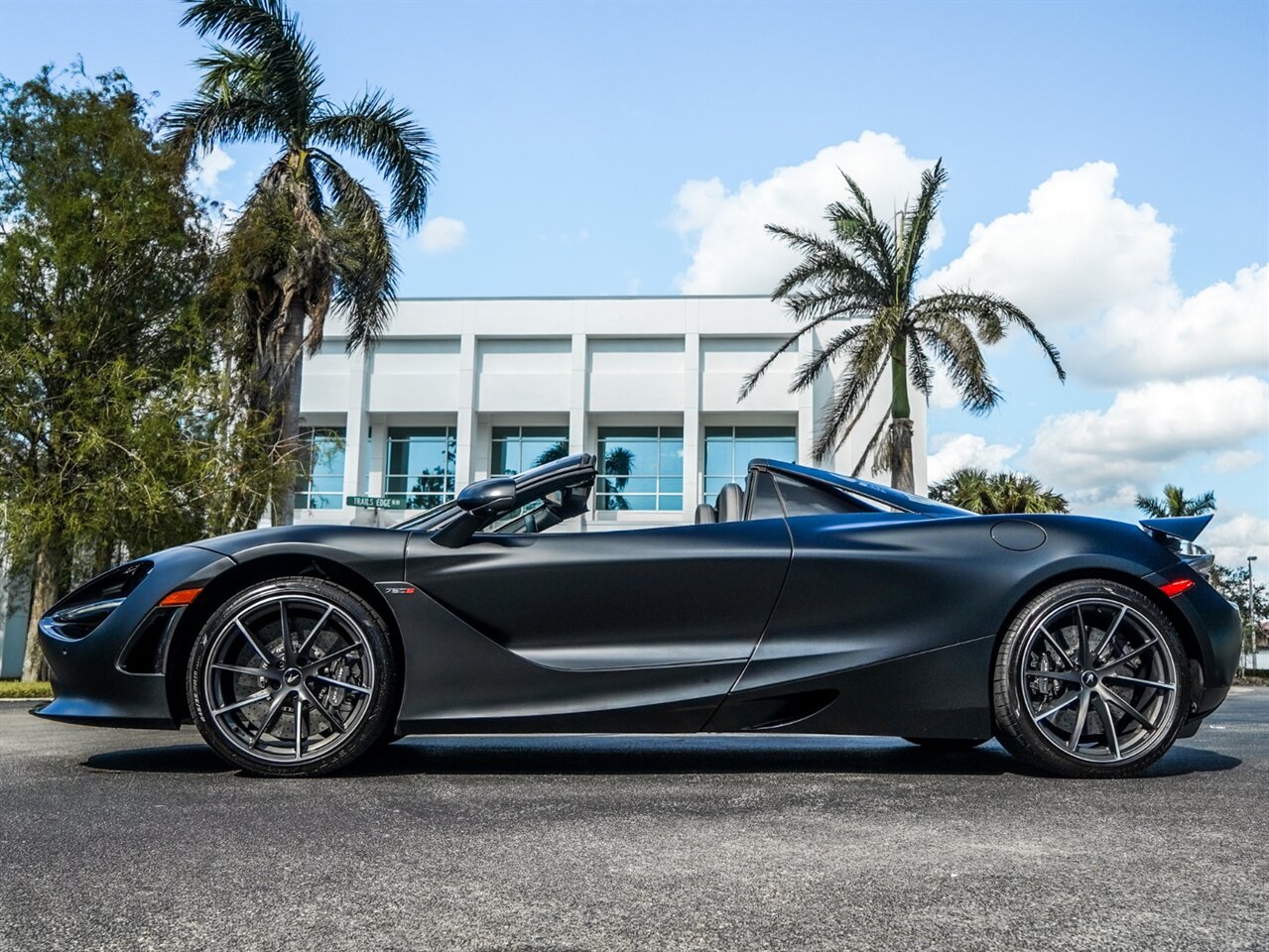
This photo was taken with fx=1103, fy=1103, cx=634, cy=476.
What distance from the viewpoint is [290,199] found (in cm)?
1756

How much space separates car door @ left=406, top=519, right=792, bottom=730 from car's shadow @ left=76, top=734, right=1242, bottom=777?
0.34 m

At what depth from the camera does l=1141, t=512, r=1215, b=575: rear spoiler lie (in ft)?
12.7

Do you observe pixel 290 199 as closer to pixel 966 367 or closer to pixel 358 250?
pixel 358 250

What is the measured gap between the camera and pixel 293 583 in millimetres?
3670

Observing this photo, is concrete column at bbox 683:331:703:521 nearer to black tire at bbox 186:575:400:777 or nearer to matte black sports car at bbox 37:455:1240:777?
matte black sports car at bbox 37:455:1240:777

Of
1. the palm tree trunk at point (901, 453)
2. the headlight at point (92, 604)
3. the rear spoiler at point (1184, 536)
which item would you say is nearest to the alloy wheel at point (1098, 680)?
the rear spoiler at point (1184, 536)

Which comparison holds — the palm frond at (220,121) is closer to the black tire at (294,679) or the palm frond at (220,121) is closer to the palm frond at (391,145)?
the palm frond at (391,145)

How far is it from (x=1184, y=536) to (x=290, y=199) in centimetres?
1620

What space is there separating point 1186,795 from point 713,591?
60.7 inches

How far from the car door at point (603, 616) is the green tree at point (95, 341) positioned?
12072mm

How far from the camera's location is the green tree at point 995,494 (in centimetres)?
3216

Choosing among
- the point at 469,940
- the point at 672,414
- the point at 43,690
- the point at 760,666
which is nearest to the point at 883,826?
the point at 760,666

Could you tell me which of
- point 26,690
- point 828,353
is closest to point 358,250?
point 26,690

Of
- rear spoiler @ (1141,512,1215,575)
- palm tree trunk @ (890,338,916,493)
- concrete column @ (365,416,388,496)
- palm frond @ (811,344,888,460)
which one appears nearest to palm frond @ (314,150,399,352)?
palm frond @ (811,344,888,460)
